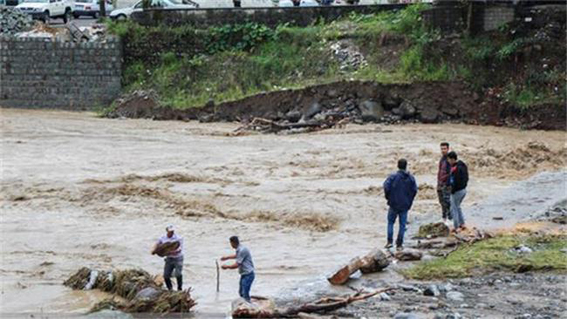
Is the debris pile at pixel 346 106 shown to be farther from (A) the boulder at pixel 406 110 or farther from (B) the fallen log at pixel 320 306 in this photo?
(B) the fallen log at pixel 320 306

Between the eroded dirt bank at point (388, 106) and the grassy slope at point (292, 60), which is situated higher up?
the grassy slope at point (292, 60)

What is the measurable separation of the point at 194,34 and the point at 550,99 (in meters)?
13.3

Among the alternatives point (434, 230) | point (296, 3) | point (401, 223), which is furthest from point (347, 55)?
point (401, 223)

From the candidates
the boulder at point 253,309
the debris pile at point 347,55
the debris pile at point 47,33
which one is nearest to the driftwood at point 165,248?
the boulder at point 253,309

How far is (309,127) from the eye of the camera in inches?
1235

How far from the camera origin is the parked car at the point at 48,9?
4569cm

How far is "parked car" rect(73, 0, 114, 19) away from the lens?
47312 millimetres

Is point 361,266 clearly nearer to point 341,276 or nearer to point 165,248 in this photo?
point 341,276

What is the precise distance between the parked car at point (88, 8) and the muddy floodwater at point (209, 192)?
1470 centimetres

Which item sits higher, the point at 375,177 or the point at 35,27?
the point at 35,27

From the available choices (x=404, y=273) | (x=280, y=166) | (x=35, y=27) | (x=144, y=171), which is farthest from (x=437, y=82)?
(x=404, y=273)

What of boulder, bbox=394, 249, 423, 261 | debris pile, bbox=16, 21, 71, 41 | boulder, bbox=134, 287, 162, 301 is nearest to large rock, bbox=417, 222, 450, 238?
boulder, bbox=394, 249, 423, 261

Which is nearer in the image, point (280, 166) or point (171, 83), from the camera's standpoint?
point (280, 166)

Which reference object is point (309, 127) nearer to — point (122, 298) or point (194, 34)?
point (194, 34)
